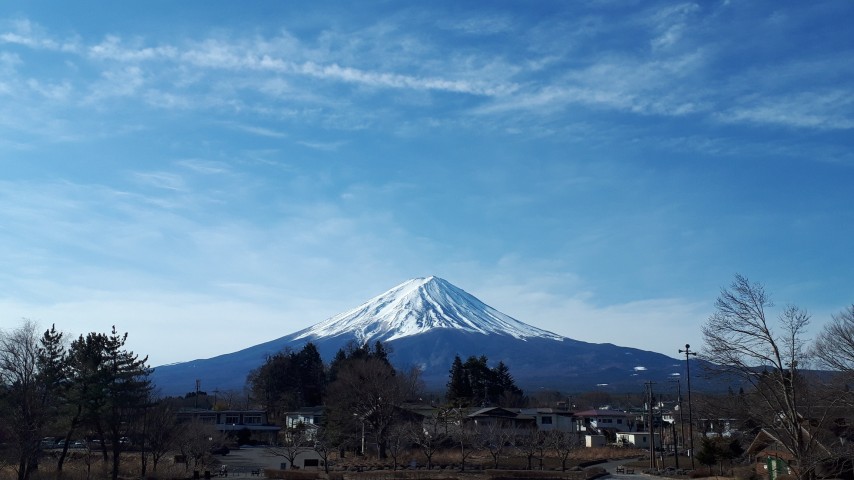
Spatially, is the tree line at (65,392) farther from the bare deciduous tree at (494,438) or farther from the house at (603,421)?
the house at (603,421)

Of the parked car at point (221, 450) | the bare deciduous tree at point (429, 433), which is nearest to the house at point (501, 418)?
→ the bare deciduous tree at point (429, 433)

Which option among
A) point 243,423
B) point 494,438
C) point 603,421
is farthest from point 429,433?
point 603,421

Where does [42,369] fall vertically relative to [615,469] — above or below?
above

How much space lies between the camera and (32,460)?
92.9 ft

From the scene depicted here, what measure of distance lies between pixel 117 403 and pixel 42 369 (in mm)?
3784

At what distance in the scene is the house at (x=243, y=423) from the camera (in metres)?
62.9

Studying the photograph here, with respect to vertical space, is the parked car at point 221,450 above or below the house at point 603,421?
below

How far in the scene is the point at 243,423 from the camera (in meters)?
66.6

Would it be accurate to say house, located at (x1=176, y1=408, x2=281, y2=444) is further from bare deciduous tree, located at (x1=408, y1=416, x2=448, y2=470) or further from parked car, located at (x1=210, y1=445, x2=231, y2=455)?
bare deciduous tree, located at (x1=408, y1=416, x2=448, y2=470)

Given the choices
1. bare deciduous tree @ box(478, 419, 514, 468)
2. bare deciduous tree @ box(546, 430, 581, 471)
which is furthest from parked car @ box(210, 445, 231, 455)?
bare deciduous tree @ box(546, 430, 581, 471)

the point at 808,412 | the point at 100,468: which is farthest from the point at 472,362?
the point at 808,412

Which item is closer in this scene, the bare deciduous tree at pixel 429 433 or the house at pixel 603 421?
the bare deciduous tree at pixel 429 433

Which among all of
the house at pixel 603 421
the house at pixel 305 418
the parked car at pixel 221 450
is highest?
the house at pixel 305 418

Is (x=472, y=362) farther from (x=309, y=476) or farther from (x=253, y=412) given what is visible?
(x=309, y=476)
